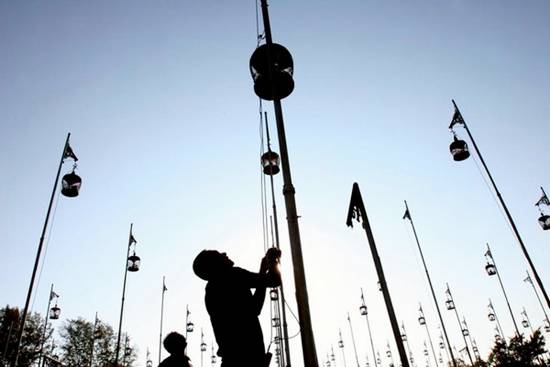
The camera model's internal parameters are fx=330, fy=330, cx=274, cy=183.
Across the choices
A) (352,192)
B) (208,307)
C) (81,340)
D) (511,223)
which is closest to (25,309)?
(208,307)

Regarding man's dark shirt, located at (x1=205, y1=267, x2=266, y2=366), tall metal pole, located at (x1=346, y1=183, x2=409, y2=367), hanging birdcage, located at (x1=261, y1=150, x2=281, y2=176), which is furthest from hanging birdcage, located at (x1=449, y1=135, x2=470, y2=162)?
man's dark shirt, located at (x1=205, y1=267, x2=266, y2=366)

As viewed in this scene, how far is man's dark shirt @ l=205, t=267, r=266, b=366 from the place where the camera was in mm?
2840

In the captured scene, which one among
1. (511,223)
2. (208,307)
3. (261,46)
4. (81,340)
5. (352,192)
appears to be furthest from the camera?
(81,340)

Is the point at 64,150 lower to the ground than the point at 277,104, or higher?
higher

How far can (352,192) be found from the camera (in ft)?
14.8

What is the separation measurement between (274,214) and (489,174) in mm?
12944

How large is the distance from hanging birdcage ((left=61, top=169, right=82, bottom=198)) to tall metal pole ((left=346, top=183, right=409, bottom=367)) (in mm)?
10975

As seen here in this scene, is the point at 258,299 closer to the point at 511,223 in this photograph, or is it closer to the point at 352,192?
the point at 352,192

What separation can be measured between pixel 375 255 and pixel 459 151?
39.8 feet

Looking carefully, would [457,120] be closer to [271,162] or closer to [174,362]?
[271,162]

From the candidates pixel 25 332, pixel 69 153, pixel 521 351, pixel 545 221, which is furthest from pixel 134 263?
pixel 25 332

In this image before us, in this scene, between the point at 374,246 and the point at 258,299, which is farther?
the point at 374,246

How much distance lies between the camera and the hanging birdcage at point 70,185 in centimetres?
1182

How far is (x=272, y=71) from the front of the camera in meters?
3.65
